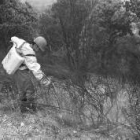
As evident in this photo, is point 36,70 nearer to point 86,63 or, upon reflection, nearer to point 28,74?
point 28,74

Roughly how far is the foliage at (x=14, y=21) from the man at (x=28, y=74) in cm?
287

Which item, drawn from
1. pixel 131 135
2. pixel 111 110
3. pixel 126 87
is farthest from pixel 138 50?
pixel 131 135

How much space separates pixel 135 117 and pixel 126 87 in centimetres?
110

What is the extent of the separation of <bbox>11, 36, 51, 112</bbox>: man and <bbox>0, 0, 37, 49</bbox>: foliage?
2869mm

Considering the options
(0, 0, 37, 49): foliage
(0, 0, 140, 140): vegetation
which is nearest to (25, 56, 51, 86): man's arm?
(0, 0, 140, 140): vegetation

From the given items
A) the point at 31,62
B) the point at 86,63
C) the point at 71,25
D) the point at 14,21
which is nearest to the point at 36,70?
the point at 31,62

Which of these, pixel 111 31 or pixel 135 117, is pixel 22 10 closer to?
pixel 111 31

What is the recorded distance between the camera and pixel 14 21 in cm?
796

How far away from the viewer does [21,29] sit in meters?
8.00

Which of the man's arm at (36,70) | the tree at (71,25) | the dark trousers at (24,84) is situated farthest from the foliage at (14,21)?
the man's arm at (36,70)

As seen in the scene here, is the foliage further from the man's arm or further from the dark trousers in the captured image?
the man's arm

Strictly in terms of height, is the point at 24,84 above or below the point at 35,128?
above

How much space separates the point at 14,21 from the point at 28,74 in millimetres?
3499

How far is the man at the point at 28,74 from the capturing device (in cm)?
449
